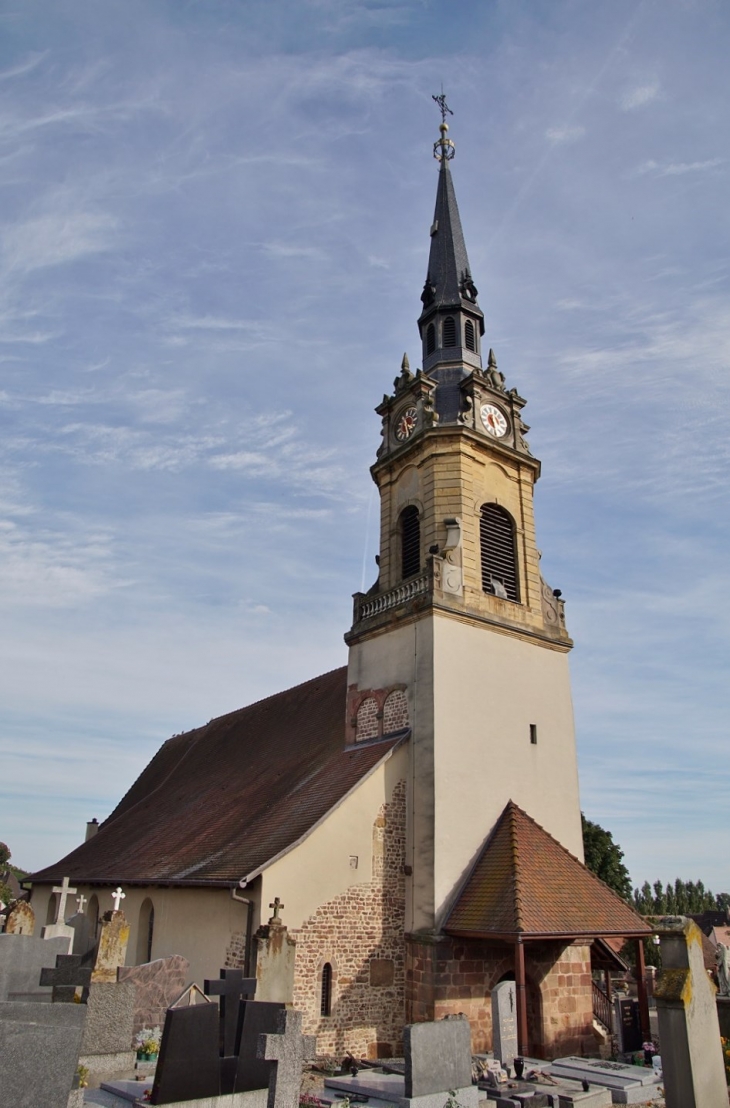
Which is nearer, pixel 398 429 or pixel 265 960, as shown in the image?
pixel 265 960

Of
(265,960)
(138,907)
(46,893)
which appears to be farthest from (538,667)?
(46,893)

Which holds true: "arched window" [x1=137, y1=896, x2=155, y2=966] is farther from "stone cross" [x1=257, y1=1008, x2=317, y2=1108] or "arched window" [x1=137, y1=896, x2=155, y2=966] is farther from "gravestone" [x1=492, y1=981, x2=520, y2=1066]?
"stone cross" [x1=257, y1=1008, x2=317, y2=1108]

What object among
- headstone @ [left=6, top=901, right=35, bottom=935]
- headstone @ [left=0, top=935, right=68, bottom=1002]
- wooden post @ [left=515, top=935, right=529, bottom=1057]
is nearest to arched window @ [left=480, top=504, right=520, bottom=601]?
wooden post @ [left=515, top=935, right=529, bottom=1057]

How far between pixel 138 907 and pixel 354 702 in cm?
640

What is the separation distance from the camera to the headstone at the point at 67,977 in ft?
33.0

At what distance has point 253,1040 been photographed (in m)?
8.09

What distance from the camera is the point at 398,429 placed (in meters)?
19.2

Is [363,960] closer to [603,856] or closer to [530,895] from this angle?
[530,895]

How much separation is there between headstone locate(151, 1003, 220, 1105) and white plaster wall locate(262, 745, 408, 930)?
17.1 ft

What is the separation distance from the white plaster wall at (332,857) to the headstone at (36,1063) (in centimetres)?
783

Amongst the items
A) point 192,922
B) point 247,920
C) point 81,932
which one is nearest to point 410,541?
point 247,920

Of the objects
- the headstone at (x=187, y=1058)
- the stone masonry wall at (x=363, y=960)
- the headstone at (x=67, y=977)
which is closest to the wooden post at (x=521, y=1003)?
the stone masonry wall at (x=363, y=960)

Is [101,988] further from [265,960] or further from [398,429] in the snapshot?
[398,429]

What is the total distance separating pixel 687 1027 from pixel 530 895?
509 centimetres
